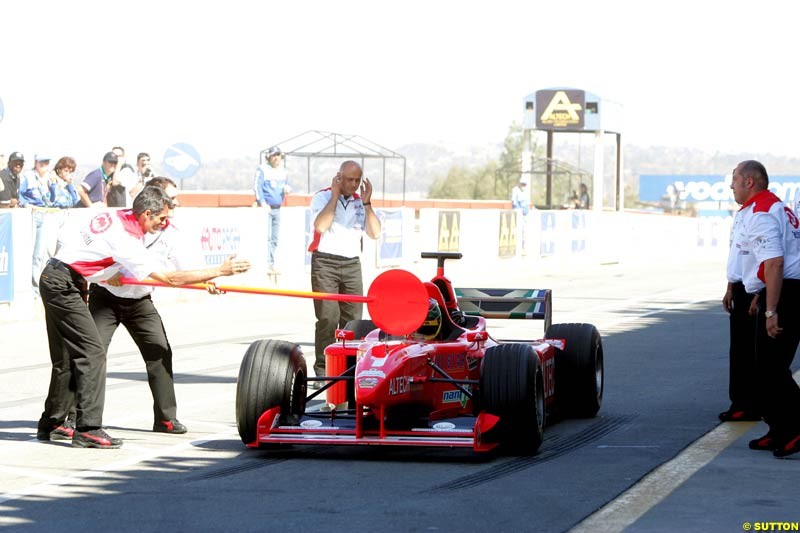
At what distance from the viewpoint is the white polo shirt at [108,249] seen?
902 cm

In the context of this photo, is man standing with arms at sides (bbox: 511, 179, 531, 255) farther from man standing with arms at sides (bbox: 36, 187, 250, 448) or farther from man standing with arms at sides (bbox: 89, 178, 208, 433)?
man standing with arms at sides (bbox: 36, 187, 250, 448)

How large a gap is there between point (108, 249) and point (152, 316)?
0.83 metres

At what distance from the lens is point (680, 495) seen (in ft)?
24.7

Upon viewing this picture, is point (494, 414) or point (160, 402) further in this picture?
point (160, 402)

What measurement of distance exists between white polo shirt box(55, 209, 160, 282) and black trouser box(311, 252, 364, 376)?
296 centimetres

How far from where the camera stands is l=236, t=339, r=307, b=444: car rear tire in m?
8.72

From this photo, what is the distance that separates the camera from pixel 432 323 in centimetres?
934

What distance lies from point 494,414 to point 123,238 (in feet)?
8.24

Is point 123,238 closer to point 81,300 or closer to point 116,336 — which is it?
point 81,300

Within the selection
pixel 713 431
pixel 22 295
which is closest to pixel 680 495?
pixel 713 431

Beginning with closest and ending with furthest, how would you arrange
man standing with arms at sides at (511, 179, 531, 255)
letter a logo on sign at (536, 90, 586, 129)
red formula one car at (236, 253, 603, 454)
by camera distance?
red formula one car at (236, 253, 603, 454) < man standing with arms at sides at (511, 179, 531, 255) < letter a logo on sign at (536, 90, 586, 129)

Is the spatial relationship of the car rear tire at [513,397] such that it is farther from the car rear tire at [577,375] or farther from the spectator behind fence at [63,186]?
the spectator behind fence at [63,186]

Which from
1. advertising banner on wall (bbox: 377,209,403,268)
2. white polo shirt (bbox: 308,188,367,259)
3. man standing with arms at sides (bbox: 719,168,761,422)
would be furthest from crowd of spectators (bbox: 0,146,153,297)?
man standing with arms at sides (bbox: 719,168,761,422)

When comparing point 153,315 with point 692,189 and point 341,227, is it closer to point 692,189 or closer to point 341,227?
point 341,227
